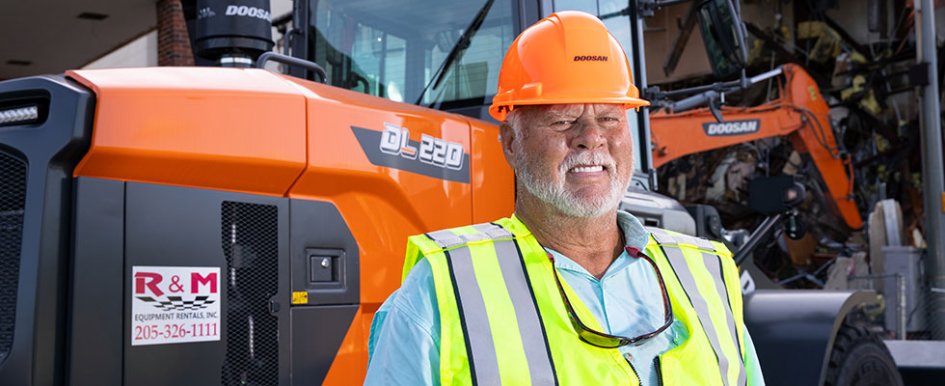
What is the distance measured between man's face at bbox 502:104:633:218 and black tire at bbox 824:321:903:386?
9.65 ft

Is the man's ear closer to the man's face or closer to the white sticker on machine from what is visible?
the man's face

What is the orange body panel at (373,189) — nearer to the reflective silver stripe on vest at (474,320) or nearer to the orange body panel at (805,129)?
the reflective silver stripe on vest at (474,320)

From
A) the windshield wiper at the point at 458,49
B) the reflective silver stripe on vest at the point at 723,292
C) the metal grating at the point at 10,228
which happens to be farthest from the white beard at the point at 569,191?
the windshield wiper at the point at 458,49

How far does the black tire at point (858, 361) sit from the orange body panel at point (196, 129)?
8.84ft

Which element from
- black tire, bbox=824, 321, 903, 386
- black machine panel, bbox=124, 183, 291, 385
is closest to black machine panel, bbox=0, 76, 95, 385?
black machine panel, bbox=124, 183, 291, 385

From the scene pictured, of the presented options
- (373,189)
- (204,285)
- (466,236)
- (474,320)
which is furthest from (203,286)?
(474,320)

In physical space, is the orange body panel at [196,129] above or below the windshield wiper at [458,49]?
below

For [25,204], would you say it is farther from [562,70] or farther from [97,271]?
[562,70]

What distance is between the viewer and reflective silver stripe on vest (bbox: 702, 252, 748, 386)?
190cm

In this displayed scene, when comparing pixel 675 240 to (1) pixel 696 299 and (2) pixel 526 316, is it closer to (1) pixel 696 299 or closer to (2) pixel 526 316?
(1) pixel 696 299

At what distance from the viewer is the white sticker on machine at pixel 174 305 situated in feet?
9.11

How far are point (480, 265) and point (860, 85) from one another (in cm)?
1400

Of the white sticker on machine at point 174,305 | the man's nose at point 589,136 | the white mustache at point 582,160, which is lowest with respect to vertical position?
the white sticker on machine at point 174,305

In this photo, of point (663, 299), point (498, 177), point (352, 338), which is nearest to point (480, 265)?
point (663, 299)
